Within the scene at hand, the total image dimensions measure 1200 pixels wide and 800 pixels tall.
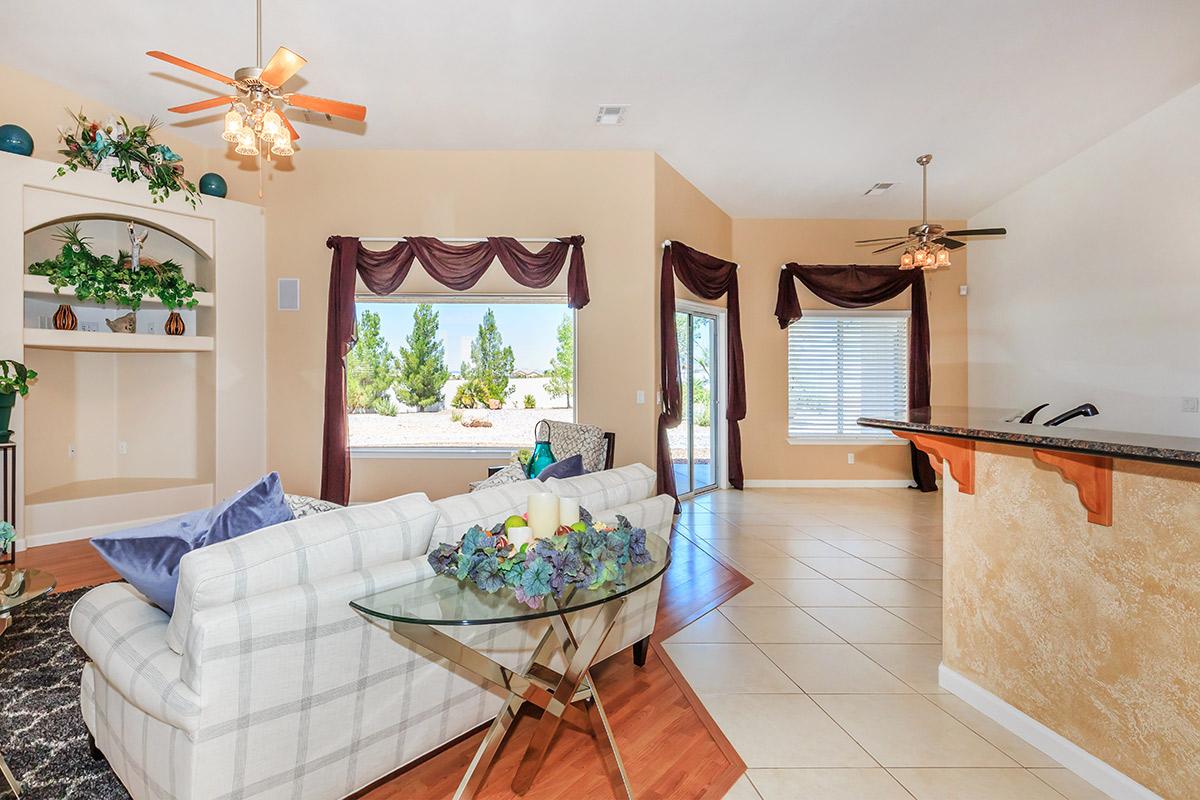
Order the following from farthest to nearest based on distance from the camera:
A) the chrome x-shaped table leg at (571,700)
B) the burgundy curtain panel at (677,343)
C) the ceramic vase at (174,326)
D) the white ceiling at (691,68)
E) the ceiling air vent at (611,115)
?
1. the burgundy curtain panel at (677,343)
2. the ceramic vase at (174,326)
3. the ceiling air vent at (611,115)
4. the white ceiling at (691,68)
5. the chrome x-shaped table leg at (571,700)

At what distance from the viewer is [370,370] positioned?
229 inches

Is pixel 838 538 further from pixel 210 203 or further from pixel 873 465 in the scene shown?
pixel 210 203

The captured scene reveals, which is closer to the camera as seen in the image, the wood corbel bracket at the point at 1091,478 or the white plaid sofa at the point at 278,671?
the white plaid sofa at the point at 278,671

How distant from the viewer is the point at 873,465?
736cm

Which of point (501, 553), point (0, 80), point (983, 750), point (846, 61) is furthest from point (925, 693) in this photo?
point (0, 80)

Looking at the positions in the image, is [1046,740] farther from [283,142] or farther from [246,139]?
[246,139]

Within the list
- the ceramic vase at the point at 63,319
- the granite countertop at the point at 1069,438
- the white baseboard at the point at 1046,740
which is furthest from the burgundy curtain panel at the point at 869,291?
the ceramic vase at the point at 63,319

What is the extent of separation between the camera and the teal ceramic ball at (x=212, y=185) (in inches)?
209

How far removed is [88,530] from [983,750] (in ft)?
19.6

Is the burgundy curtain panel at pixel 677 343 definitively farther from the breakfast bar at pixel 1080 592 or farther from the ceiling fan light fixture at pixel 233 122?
the ceiling fan light fixture at pixel 233 122

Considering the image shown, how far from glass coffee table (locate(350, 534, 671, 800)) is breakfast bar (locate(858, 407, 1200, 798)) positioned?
1285mm

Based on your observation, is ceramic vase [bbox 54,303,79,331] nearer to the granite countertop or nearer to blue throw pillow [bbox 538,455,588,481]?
blue throw pillow [bbox 538,455,588,481]

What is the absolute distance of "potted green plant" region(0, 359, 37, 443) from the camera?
4.11m

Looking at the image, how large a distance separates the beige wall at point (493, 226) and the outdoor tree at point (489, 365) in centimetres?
75
